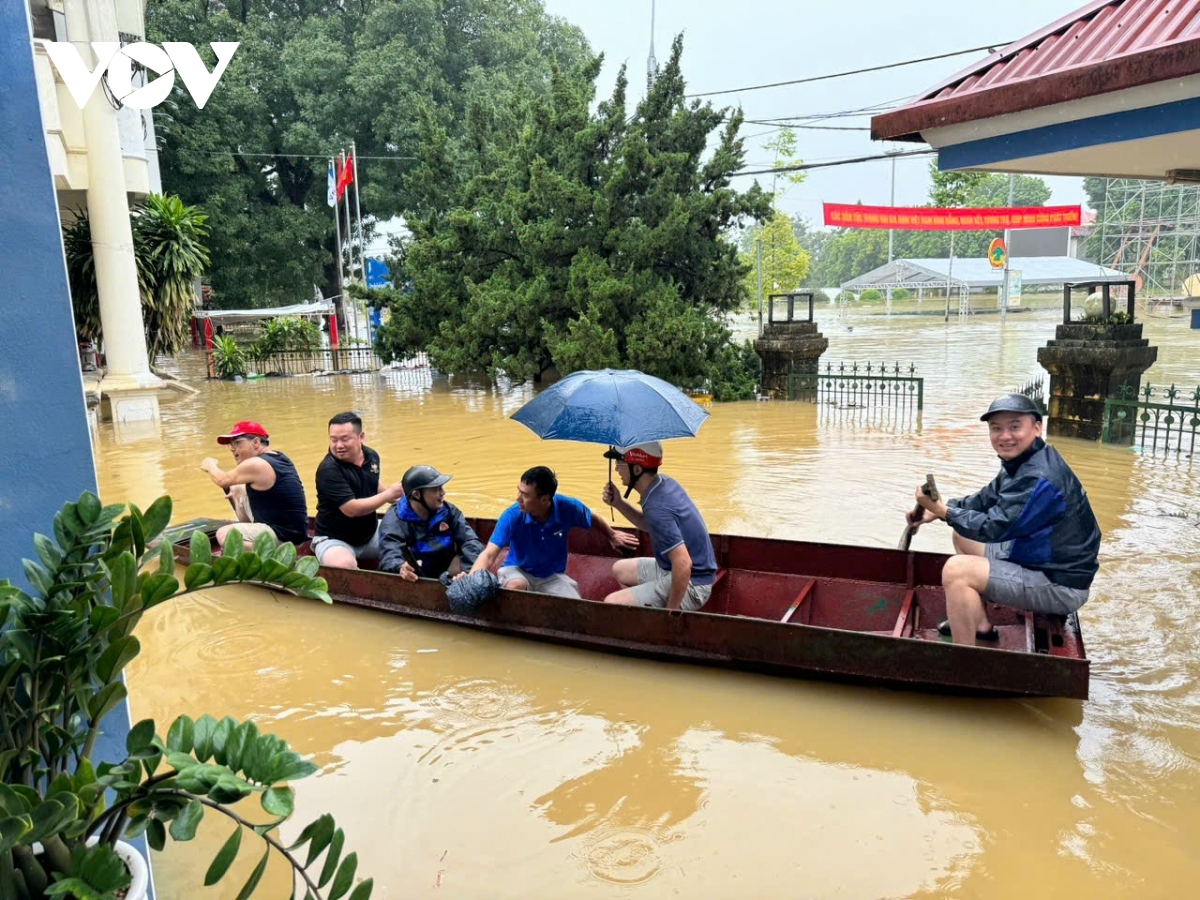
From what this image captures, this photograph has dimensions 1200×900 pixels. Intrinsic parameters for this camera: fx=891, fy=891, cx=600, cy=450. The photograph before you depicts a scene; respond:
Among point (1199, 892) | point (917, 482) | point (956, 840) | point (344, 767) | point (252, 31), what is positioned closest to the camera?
point (1199, 892)

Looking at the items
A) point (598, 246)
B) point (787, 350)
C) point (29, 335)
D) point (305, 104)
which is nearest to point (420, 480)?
point (29, 335)

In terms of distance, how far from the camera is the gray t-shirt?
19.1ft

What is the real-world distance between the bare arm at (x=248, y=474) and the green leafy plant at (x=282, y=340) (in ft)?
71.0

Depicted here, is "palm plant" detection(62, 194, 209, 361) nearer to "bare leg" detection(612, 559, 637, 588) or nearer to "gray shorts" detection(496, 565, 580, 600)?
"gray shorts" detection(496, 565, 580, 600)

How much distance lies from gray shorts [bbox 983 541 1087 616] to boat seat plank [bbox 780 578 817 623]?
130cm

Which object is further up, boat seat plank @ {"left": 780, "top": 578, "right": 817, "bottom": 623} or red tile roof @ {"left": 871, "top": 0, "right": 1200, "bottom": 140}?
red tile roof @ {"left": 871, "top": 0, "right": 1200, "bottom": 140}

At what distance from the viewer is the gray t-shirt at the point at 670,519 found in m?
5.81

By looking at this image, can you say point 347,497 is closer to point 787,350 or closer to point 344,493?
point 344,493

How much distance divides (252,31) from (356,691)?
3488 centimetres

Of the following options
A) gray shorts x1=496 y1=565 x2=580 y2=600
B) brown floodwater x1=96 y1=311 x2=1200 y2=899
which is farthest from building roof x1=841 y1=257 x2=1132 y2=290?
gray shorts x1=496 y1=565 x2=580 y2=600

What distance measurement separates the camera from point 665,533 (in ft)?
19.0

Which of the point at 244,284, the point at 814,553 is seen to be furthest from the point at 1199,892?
the point at 244,284

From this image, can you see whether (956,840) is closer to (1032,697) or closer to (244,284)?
(1032,697)

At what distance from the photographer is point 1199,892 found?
12.5ft
